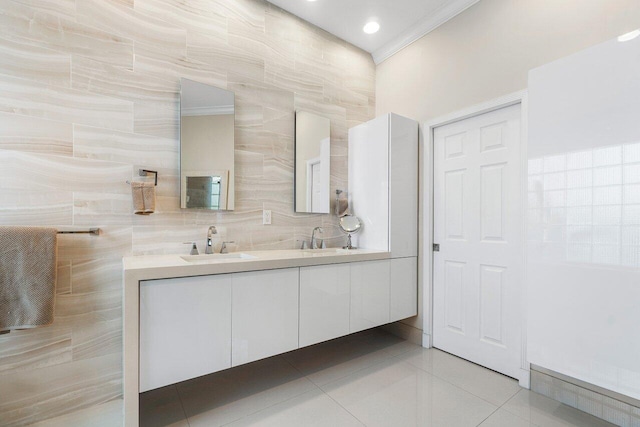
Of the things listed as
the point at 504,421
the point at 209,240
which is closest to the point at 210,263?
the point at 209,240

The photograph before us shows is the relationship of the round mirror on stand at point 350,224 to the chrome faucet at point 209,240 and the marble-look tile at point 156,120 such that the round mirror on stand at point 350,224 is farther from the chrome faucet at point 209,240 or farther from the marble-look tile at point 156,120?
the marble-look tile at point 156,120

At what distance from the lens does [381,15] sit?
8.73 ft

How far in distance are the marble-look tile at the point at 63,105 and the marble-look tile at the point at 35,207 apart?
370 mm

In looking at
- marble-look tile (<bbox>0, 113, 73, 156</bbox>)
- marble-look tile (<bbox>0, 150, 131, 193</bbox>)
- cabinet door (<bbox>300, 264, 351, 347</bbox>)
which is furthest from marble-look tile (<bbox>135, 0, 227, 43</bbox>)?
cabinet door (<bbox>300, 264, 351, 347</bbox>)

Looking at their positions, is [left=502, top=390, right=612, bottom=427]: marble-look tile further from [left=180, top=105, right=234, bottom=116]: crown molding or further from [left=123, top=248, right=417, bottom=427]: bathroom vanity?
[left=180, top=105, right=234, bottom=116]: crown molding

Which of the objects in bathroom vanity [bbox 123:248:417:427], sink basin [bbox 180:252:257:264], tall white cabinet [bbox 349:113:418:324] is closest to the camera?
bathroom vanity [bbox 123:248:417:427]

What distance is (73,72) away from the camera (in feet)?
5.81

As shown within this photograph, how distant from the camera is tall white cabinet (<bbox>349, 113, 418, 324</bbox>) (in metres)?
2.61

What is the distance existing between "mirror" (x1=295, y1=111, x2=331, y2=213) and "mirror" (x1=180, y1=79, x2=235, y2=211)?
0.62 metres

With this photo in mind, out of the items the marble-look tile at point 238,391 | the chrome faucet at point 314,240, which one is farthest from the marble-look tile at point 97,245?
the chrome faucet at point 314,240

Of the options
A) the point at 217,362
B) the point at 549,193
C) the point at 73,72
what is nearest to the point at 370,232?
the point at 549,193

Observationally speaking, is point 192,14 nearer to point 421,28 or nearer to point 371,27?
point 371,27

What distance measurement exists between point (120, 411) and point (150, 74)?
7.12ft

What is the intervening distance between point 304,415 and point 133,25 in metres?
2.73
